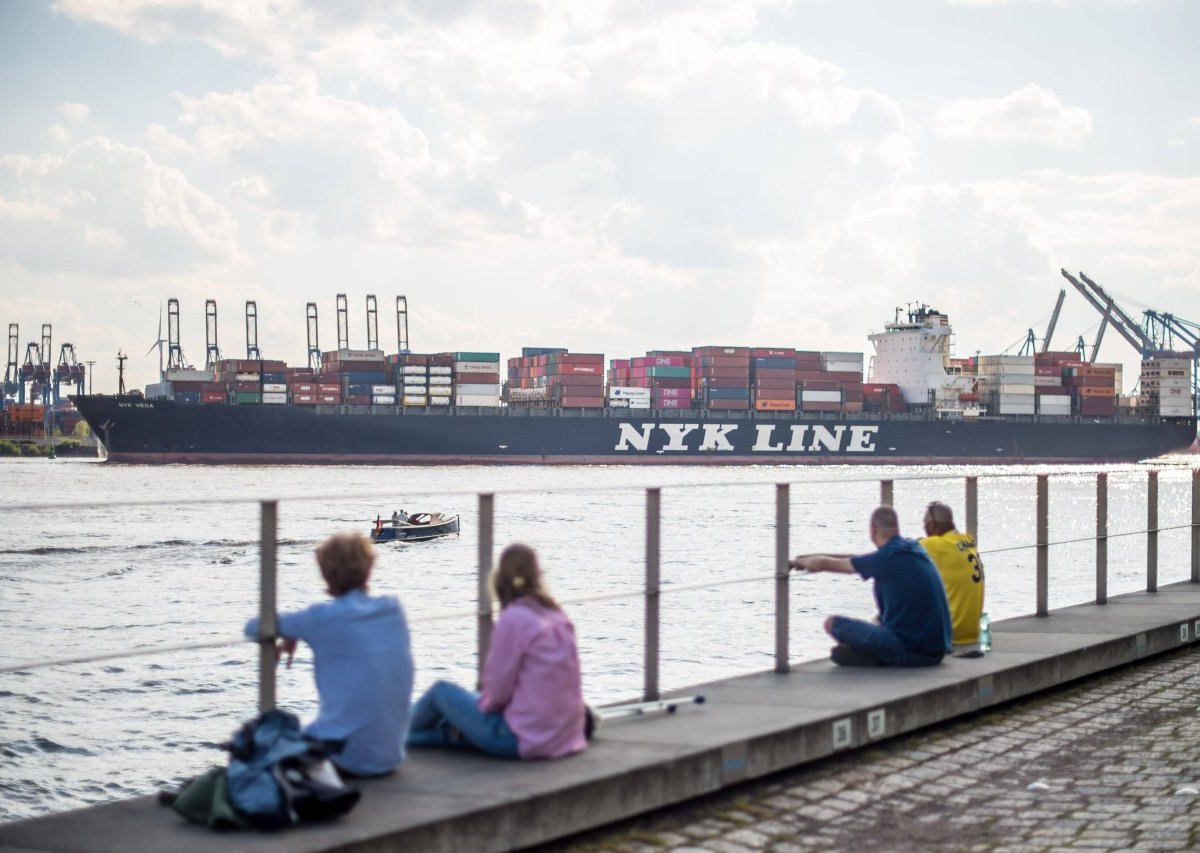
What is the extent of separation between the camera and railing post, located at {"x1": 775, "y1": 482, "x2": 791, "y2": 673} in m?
6.44

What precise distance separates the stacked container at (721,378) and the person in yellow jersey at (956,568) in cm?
7963

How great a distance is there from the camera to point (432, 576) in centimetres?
2895

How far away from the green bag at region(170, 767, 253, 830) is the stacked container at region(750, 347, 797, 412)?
275ft

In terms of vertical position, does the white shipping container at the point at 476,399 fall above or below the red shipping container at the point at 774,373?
below

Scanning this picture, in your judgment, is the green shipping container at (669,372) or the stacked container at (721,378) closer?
the stacked container at (721,378)

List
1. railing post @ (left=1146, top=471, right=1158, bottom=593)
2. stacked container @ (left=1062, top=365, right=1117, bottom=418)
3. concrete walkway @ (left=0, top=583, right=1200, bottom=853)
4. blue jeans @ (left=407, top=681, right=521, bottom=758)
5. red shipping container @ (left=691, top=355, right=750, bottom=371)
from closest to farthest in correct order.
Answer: concrete walkway @ (left=0, top=583, right=1200, bottom=853) → blue jeans @ (left=407, top=681, right=521, bottom=758) → railing post @ (left=1146, top=471, right=1158, bottom=593) → red shipping container @ (left=691, top=355, right=750, bottom=371) → stacked container @ (left=1062, top=365, right=1117, bottom=418)

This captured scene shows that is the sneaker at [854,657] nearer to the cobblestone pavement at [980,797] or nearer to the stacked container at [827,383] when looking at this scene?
the cobblestone pavement at [980,797]

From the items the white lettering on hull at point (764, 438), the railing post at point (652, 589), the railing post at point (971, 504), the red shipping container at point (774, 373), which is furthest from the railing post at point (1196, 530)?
the red shipping container at point (774, 373)

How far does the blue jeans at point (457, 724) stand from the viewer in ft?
15.3

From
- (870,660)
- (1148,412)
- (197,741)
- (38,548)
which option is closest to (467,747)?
(870,660)

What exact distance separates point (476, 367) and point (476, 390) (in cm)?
164

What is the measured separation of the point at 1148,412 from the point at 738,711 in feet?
334

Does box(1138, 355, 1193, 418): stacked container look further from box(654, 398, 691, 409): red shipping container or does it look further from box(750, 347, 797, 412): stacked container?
box(654, 398, 691, 409): red shipping container

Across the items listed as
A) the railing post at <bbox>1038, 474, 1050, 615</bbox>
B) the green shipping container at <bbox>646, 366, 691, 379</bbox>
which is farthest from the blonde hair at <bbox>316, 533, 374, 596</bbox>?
the green shipping container at <bbox>646, 366, 691, 379</bbox>
